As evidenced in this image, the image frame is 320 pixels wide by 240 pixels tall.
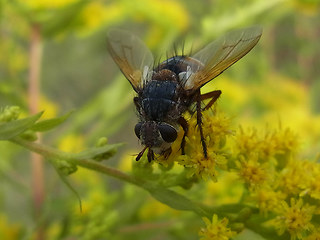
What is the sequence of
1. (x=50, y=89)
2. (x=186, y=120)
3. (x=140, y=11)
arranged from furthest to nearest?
(x=50, y=89), (x=140, y=11), (x=186, y=120)

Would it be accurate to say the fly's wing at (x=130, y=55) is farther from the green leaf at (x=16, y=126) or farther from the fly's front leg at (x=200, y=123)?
the green leaf at (x=16, y=126)

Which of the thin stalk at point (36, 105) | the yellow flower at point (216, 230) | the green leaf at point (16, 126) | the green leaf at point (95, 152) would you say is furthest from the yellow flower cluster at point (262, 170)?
the thin stalk at point (36, 105)

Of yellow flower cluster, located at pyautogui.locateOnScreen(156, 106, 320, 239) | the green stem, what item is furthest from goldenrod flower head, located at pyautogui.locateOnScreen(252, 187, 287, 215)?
the green stem

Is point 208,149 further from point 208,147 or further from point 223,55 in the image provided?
point 223,55

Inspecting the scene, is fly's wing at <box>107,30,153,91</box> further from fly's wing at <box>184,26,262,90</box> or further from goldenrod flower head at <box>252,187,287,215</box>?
goldenrod flower head at <box>252,187,287,215</box>

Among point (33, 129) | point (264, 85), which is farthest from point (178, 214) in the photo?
point (264, 85)

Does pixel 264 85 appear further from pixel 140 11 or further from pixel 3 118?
pixel 3 118
